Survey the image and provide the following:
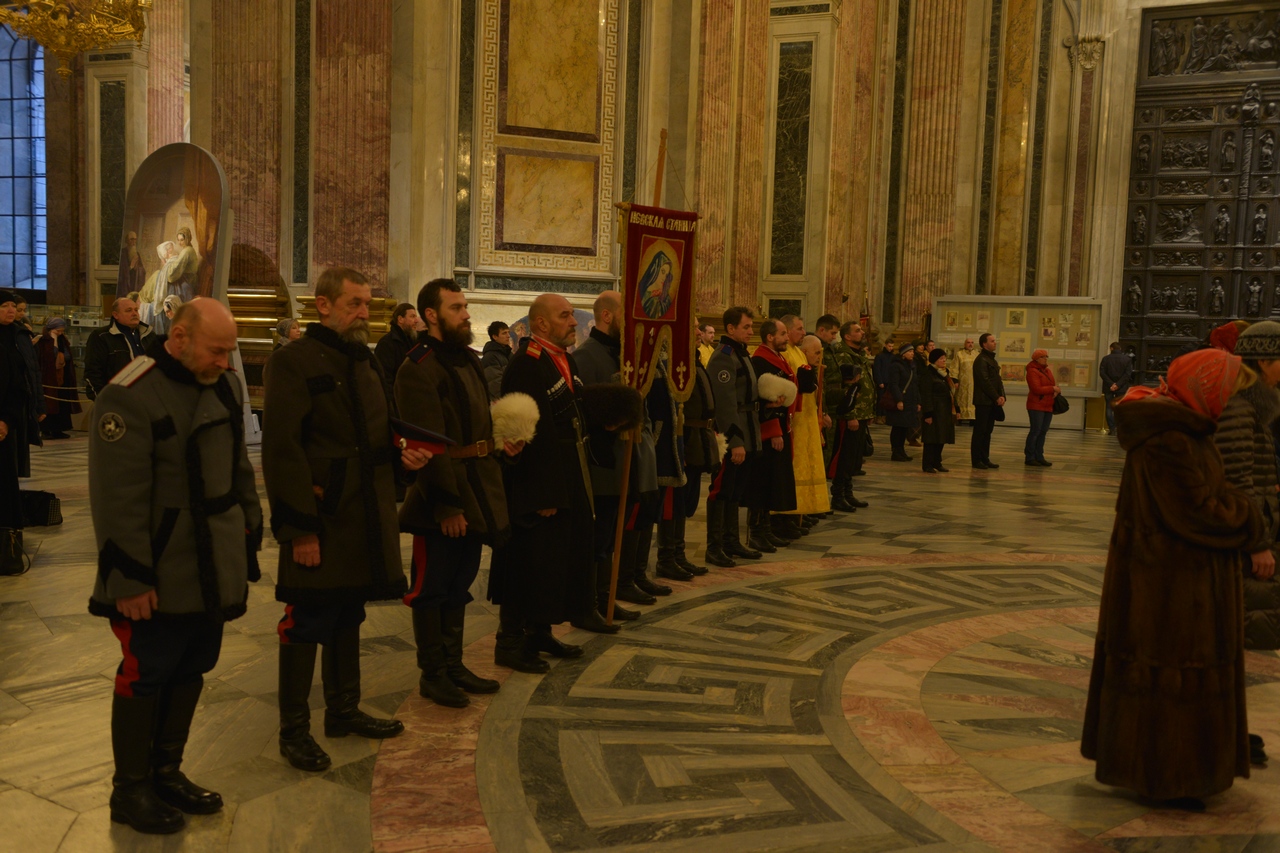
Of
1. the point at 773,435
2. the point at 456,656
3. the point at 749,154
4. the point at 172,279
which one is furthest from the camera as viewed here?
the point at 749,154

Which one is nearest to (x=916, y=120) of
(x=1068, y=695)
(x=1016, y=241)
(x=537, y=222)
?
(x=1016, y=241)

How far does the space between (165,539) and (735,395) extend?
176 inches

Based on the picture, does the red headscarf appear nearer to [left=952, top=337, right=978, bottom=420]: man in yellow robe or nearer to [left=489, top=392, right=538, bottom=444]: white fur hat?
[left=489, top=392, right=538, bottom=444]: white fur hat

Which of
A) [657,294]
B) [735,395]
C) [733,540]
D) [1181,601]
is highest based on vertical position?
[657,294]

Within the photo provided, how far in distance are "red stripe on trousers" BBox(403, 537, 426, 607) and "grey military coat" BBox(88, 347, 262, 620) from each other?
110cm

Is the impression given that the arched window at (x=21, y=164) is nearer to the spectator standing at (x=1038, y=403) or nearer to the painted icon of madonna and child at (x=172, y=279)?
the painted icon of madonna and child at (x=172, y=279)

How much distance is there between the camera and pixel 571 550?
16.2 ft

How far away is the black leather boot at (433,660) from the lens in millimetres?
4312

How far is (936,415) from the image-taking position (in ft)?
42.1

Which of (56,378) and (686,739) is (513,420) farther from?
(56,378)

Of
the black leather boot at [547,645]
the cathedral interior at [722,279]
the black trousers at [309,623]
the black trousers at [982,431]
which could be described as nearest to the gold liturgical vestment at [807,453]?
the cathedral interior at [722,279]

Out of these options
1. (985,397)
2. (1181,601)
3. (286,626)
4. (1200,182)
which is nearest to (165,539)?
(286,626)

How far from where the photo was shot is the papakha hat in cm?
477

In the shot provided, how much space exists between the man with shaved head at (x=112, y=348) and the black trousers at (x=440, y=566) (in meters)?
4.44
